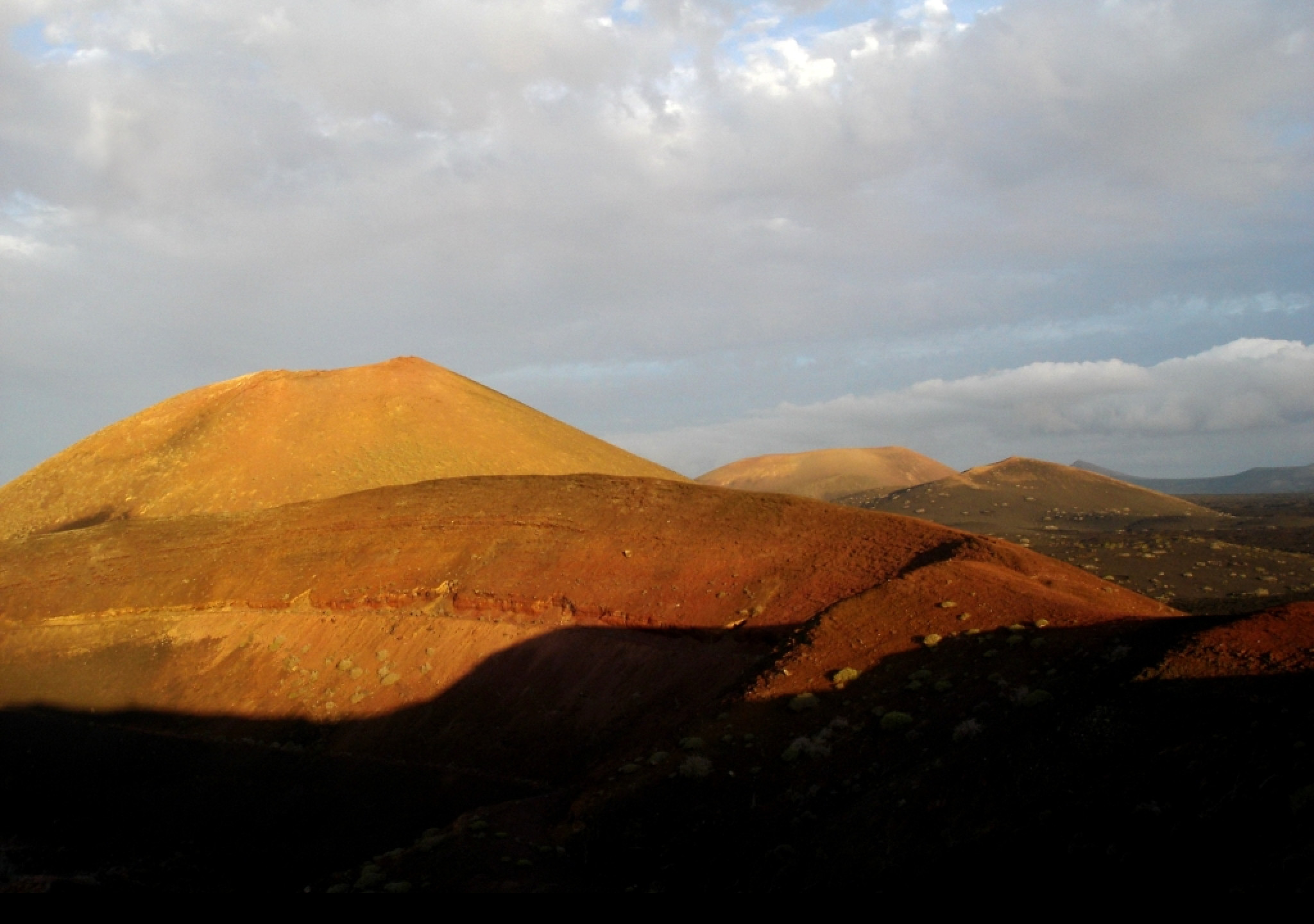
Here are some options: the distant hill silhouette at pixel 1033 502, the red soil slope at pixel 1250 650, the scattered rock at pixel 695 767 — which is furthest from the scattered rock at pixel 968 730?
the distant hill silhouette at pixel 1033 502

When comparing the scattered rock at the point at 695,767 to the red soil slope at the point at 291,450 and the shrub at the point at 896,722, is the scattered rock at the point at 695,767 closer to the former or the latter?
the shrub at the point at 896,722

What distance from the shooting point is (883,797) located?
12.9 meters

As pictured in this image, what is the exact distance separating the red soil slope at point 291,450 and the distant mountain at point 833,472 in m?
96.1

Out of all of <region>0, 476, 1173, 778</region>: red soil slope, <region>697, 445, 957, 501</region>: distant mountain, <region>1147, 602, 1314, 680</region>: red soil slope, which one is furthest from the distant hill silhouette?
<region>1147, 602, 1314, 680</region>: red soil slope

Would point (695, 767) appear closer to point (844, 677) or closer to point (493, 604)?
point (844, 677)

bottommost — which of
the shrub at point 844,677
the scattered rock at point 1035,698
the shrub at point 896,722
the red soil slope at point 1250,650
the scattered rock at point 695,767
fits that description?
the scattered rock at point 695,767

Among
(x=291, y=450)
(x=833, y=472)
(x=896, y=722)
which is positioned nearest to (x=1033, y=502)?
(x=833, y=472)

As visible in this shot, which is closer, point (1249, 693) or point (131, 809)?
point (1249, 693)

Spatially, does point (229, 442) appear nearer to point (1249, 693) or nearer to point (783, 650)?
point (783, 650)

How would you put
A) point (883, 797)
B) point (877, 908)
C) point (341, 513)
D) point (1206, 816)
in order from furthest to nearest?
point (341, 513)
point (883, 797)
point (1206, 816)
point (877, 908)

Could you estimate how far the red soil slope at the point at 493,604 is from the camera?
23.3m

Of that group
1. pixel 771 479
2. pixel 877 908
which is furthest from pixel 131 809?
pixel 771 479

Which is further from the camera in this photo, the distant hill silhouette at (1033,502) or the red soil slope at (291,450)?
the distant hill silhouette at (1033,502)

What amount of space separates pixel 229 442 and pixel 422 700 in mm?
40726
